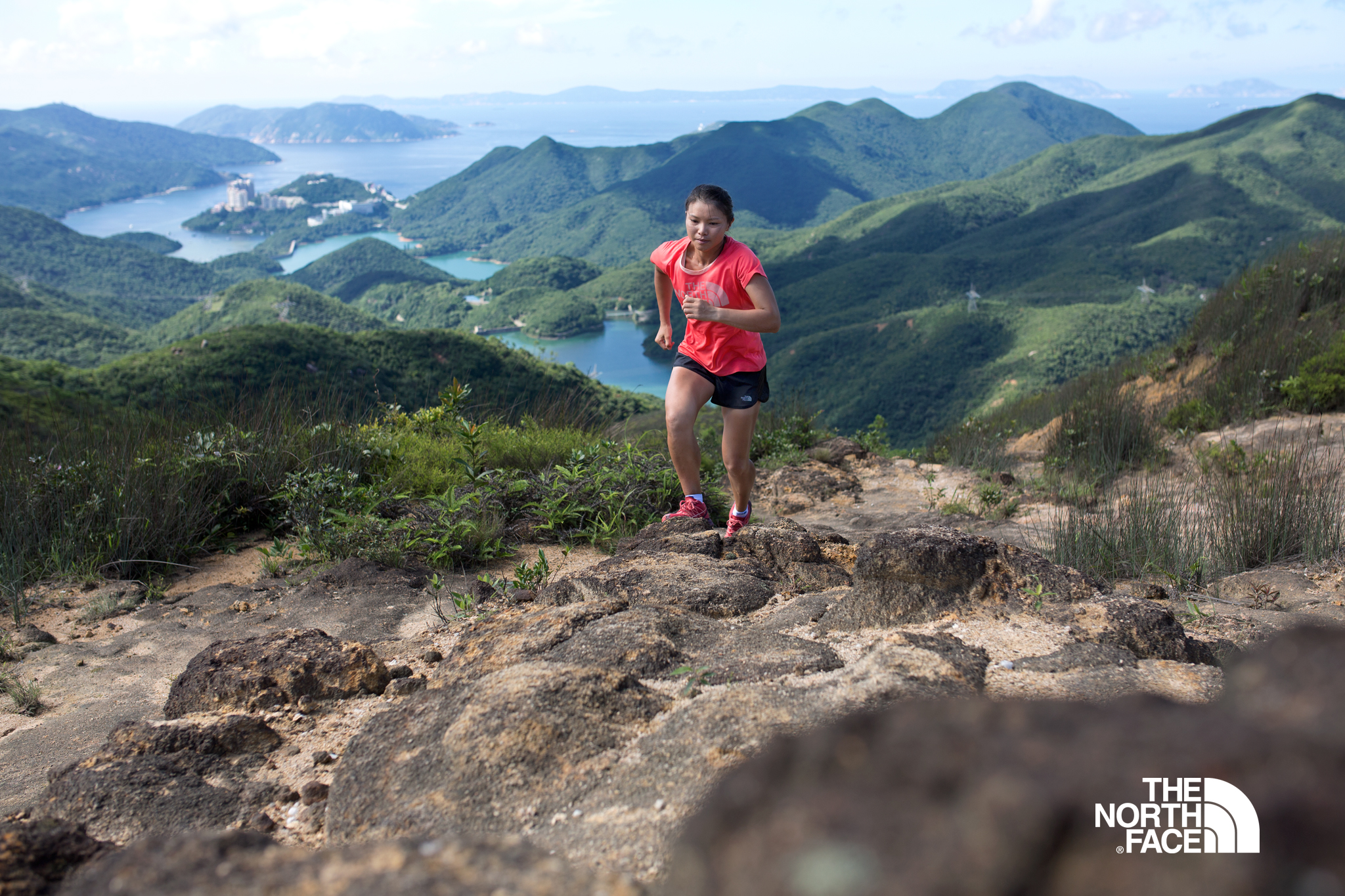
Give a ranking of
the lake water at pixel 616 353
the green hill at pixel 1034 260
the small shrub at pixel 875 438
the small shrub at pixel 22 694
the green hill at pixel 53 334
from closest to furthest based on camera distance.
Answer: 1. the small shrub at pixel 22 694
2. the small shrub at pixel 875 438
3. the green hill at pixel 1034 260
4. the green hill at pixel 53 334
5. the lake water at pixel 616 353

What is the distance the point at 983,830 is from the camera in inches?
20.7

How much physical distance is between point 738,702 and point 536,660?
1.97ft

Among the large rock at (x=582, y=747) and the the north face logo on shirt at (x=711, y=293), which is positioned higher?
the the north face logo on shirt at (x=711, y=293)

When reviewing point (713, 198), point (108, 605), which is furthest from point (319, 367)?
point (713, 198)

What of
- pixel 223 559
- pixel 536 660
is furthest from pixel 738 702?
pixel 223 559

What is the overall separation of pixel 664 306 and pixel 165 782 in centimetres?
282

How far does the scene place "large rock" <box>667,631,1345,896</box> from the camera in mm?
491

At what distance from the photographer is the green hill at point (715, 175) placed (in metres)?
143

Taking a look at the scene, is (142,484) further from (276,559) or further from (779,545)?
(779,545)

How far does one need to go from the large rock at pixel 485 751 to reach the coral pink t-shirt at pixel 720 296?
1.90m

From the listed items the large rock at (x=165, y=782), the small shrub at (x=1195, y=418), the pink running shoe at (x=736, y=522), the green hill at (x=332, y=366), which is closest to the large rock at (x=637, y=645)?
the large rock at (x=165, y=782)

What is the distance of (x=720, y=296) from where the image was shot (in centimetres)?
331

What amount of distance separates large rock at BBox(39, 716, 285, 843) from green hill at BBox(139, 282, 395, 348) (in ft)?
205

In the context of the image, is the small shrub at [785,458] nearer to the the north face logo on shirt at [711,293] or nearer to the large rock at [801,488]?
the large rock at [801,488]
